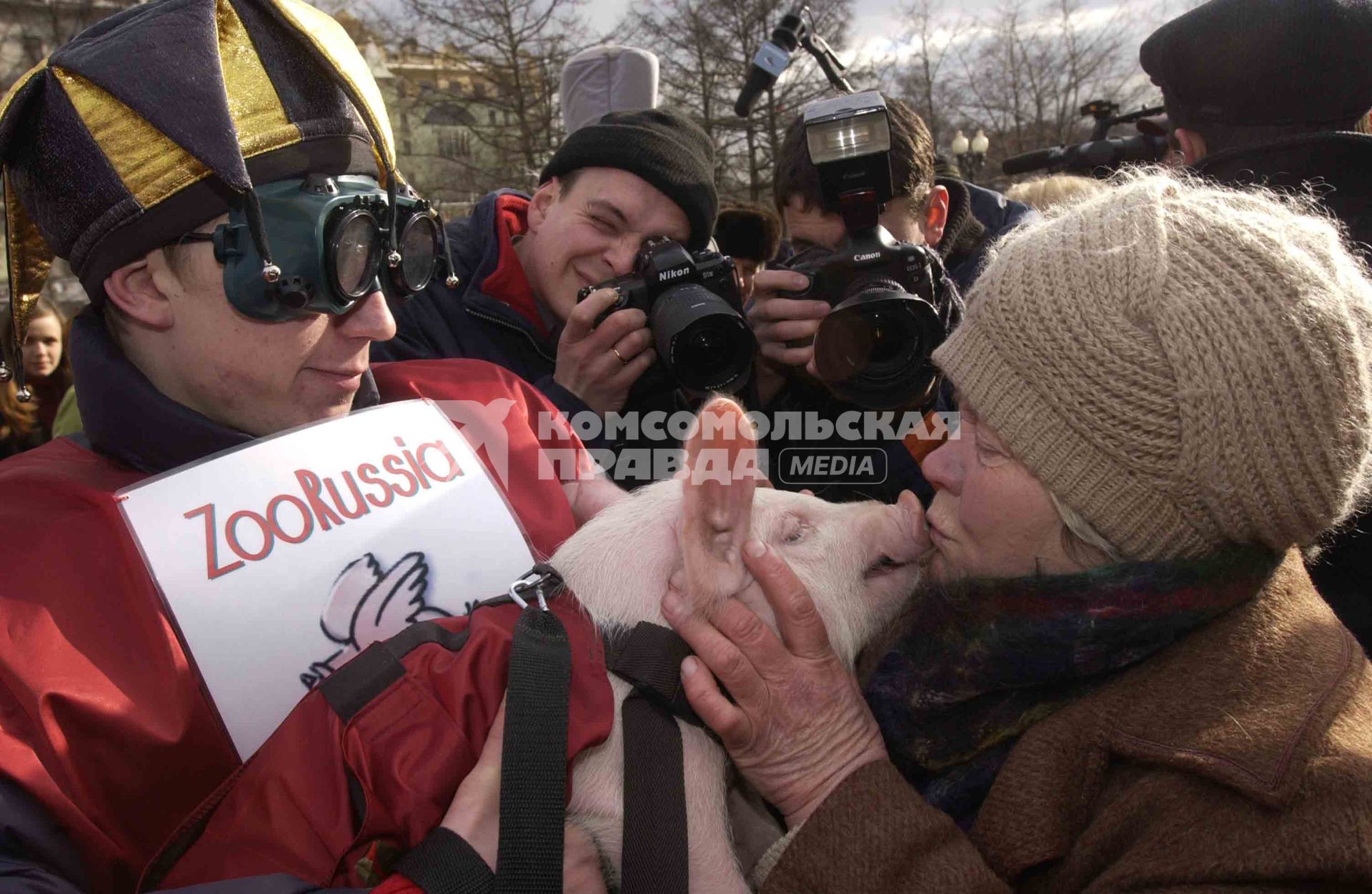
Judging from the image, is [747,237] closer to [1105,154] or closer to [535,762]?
[1105,154]

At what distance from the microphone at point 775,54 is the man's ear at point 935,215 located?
943mm

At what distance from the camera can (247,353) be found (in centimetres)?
170

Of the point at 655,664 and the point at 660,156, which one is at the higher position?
the point at 660,156

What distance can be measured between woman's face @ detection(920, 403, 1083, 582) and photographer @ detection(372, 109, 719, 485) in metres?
1.14

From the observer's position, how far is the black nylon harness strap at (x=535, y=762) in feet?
4.14

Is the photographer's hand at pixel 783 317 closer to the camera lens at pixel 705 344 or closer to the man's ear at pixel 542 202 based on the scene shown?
the camera lens at pixel 705 344

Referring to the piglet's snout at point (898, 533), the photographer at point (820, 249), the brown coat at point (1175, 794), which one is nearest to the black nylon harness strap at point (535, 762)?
the brown coat at point (1175, 794)

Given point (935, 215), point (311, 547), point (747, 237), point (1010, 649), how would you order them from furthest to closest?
1. point (747, 237)
2. point (935, 215)
3. point (311, 547)
4. point (1010, 649)

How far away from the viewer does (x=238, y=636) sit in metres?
1.49

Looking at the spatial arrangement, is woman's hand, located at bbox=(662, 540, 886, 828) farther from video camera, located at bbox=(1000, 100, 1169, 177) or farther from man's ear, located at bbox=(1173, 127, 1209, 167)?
video camera, located at bbox=(1000, 100, 1169, 177)

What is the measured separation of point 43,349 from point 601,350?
14.5ft

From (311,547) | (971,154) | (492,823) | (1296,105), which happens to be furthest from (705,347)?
(971,154)

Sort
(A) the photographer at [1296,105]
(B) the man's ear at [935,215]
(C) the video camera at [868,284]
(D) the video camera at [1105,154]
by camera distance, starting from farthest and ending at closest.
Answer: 1. (D) the video camera at [1105,154]
2. (B) the man's ear at [935,215]
3. (C) the video camera at [868,284]
4. (A) the photographer at [1296,105]

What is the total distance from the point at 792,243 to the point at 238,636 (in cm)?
222
